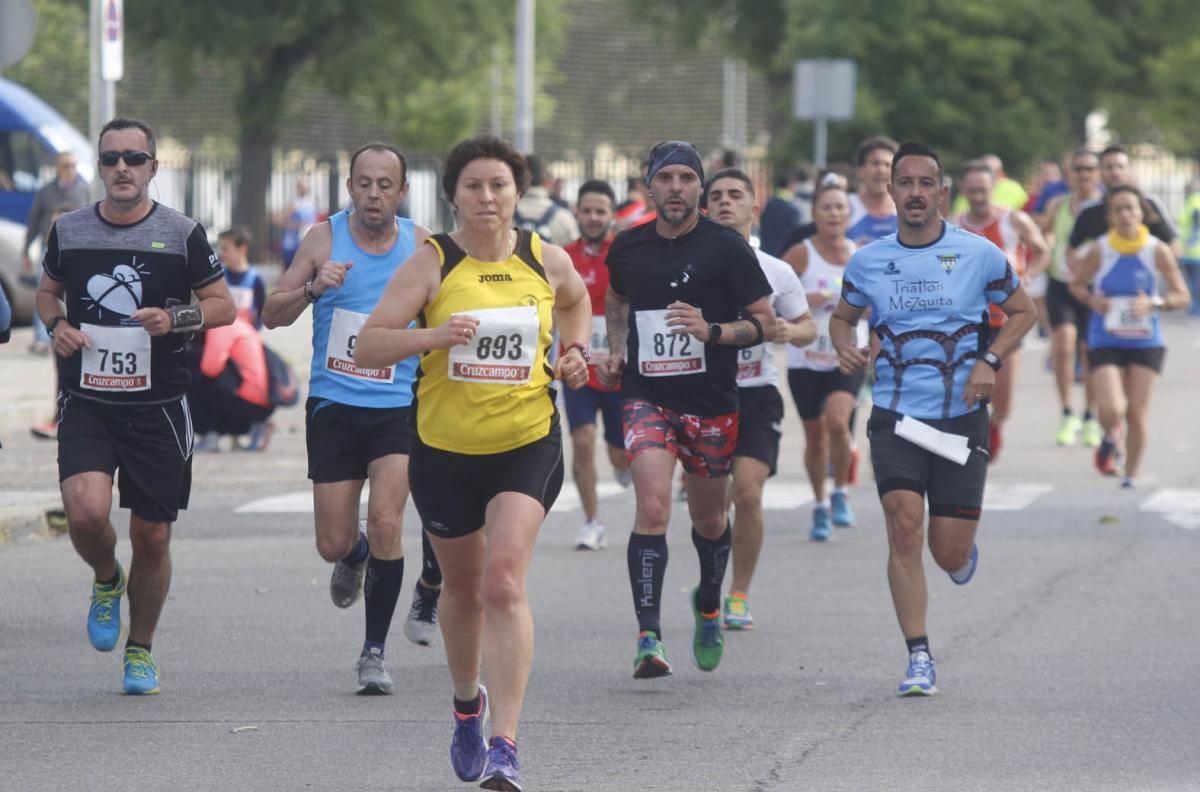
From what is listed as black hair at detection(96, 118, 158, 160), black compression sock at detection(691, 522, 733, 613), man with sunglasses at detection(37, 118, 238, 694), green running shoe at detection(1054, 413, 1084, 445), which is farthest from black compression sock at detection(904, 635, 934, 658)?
green running shoe at detection(1054, 413, 1084, 445)

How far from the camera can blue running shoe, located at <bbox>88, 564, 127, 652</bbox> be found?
849 cm

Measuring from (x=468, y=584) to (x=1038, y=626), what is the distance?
3760 millimetres

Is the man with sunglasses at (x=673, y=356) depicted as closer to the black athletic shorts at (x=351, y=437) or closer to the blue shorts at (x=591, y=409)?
the black athletic shorts at (x=351, y=437)

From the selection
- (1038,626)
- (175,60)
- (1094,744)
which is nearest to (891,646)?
(1038,626)

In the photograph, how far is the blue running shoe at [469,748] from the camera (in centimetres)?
668

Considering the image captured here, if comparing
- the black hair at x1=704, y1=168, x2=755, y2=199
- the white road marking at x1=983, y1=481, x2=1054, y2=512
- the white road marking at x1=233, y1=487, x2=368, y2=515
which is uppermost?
the black hair at x1=704, y1=168, x2=755, y2=199

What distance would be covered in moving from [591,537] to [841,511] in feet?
5.50

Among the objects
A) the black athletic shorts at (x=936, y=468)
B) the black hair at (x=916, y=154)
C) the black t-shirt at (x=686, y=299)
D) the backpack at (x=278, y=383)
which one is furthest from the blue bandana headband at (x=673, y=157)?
the backpack at (x=278, y=383)

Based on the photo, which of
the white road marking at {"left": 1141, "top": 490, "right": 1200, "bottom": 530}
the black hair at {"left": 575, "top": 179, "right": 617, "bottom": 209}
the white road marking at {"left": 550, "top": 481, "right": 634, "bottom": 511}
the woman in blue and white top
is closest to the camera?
the black hair at {"left": 575, "top": 179, "right": 617, "bottom": 209}

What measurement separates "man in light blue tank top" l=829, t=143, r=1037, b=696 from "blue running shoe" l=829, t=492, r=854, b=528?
4.55 m

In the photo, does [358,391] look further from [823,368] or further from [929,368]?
[823,368]

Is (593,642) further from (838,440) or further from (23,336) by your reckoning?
(23,336)

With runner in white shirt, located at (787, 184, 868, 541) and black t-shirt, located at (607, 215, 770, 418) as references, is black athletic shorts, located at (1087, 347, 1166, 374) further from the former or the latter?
black t-shirt, located at (607, 215, 770, 418)

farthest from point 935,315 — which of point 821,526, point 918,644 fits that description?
point 821,526
